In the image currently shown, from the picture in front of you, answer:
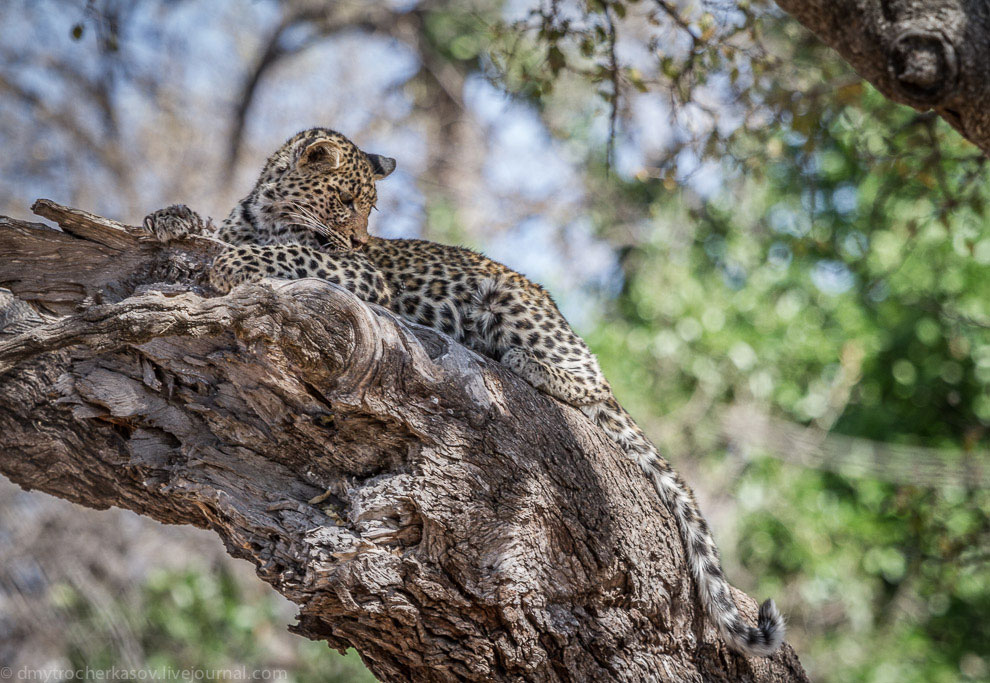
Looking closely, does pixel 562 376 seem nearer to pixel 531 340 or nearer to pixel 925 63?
pixel 531 340

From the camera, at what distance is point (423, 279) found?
5398 millimetres

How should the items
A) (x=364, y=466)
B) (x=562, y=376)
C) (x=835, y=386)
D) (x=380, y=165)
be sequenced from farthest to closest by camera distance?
(x=835, y=386) < (x=380, y=165) < (x=562, y=376) < (x=364, y=466)

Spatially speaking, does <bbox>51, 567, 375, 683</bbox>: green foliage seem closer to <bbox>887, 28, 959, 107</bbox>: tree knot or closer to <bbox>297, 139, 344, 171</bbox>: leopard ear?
<bbox>297, 139, 344, 171</bbox>: leopard ear

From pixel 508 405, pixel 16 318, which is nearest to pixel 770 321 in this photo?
pixel 508 405

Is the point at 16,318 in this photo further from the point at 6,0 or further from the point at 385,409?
the point at 6,0

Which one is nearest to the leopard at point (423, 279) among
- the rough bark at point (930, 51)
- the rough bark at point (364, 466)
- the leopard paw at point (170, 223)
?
the leopard paw at point (170, 223)

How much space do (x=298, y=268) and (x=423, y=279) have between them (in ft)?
2.73

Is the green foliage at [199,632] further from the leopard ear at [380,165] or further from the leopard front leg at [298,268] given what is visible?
the leopard front leg at [298,268]

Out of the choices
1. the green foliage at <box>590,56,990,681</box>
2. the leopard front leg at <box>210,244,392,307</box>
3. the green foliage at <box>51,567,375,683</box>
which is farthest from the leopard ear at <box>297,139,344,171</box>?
the green foliage at <box>590,56,990,681</box>

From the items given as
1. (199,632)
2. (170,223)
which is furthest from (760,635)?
(199,632)

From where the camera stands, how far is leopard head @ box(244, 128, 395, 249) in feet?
17.4

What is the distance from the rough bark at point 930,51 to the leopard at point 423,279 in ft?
6.67

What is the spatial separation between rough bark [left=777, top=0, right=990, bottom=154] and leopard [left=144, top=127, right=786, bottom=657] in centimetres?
203

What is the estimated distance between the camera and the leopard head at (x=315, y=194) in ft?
17.4
